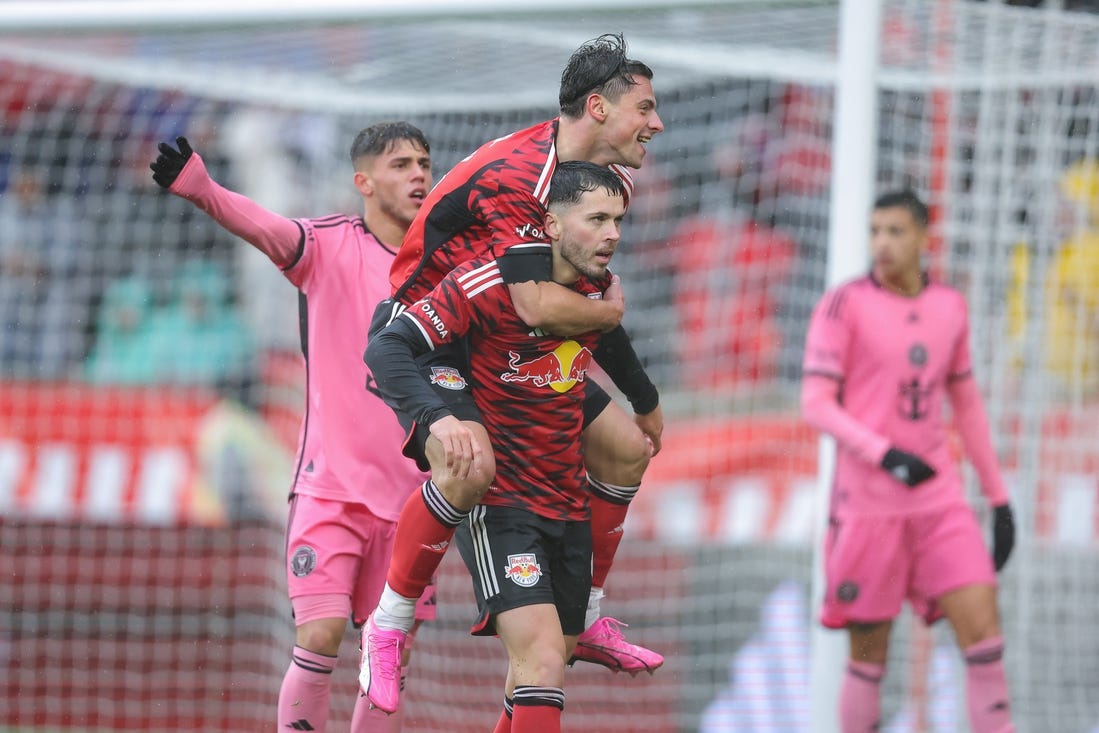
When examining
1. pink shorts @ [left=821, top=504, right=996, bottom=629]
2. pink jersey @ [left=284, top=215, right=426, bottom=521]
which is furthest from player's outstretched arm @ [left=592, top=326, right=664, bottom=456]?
pink shorts @ [left=821, top=504, right=996, bottom=629]

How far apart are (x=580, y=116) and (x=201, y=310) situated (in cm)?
615

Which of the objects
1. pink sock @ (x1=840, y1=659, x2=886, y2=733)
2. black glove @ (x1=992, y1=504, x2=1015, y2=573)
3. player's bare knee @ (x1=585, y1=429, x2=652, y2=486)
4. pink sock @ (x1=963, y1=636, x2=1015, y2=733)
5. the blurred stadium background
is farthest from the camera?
the blurred stadium background

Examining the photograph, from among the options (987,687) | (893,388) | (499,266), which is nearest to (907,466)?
(893,388)

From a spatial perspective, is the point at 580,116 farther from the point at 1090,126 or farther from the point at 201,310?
the point at 201,310

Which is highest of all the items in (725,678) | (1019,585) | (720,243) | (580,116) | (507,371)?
(720,243)

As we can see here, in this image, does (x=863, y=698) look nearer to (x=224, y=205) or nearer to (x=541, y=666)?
(x=541, y=666)

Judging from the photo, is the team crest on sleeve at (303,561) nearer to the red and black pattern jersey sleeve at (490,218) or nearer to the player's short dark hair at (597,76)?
the red and black pattern jersey sleeve at (490,218)

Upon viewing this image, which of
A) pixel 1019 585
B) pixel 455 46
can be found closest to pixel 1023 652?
pixel 1019 585

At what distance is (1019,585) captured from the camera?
8.10 meters

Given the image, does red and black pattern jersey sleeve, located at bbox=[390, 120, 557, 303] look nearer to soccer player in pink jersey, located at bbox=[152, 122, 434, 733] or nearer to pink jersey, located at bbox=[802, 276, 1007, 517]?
soccer player in pink jersey, located at bbox=[152, 122, 434, 733]

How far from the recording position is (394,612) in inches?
179

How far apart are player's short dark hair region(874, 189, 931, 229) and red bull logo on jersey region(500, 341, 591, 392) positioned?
290 cm

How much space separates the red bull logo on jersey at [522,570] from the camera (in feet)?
14.1

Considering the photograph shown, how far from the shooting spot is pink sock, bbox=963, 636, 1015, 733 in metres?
6.70
